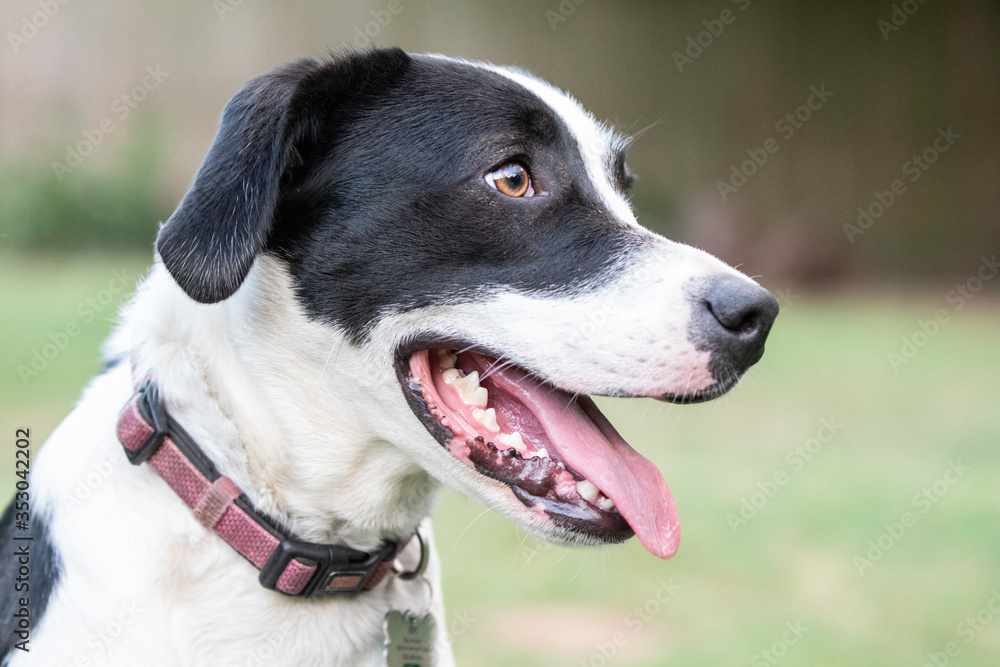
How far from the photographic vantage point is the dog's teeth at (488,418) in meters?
1.94

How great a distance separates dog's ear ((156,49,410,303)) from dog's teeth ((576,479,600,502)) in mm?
777

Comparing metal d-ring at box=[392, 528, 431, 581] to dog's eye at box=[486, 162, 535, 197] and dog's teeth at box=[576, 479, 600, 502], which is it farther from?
dog's eye at box=[486, 162, 535, 197]

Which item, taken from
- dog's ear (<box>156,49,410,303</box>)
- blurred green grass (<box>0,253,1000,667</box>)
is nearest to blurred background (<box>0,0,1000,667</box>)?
blurred green grass (<box>0,253,1000,667</box>)

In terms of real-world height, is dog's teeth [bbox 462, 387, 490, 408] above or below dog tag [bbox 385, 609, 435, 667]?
above

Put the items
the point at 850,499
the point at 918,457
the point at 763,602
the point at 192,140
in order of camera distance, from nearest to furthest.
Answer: the point at 763,602
the point at 850,499
the point at 918,457
the point at 192,140

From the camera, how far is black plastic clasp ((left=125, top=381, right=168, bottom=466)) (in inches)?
74.0

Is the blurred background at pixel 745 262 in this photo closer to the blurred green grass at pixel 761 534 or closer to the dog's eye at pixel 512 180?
the blurred green grass at pixel 761 534

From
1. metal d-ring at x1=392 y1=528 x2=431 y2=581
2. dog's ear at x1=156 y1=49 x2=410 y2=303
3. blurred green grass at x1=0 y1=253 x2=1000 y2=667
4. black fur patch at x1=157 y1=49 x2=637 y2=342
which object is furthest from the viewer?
blurred green grass at x1=0 y1=253 x2=1000 y2=667

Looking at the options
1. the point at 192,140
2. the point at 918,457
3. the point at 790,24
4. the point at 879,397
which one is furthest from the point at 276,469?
the point at 790,24

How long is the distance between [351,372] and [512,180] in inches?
21.2

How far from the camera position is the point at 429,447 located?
194 cm

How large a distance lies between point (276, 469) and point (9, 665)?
2.14ft

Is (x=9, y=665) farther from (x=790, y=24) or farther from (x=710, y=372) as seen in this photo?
(x=790, y=24)

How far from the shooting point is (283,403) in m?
1.98
